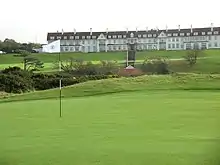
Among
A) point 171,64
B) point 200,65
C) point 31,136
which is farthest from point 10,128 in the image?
point 200,65

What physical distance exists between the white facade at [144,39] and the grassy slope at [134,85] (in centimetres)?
8266

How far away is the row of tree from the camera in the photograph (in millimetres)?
82812

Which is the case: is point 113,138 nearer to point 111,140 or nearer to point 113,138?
point 113,138

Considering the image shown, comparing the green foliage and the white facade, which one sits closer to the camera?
the green foliage

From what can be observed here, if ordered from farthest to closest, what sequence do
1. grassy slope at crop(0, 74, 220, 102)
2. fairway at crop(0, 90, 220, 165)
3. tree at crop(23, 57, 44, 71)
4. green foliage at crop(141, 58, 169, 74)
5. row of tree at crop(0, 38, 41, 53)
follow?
1. row of tree at crop(0, 38, 41, 53)
2. tree at crop(23, 57, 44, 71)
3. green foliage at crop(141, 58, 169, 74)
4. grassy slope at crop(0, 74, 220, 102)
5. fairway at crop(0, 90, 220, 165)

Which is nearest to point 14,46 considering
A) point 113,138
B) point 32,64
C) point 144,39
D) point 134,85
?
point 32,64

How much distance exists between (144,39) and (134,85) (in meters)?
87.6

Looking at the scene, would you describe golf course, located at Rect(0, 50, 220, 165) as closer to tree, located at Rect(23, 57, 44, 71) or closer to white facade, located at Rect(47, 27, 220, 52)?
tree, located at Rect(23, 57, 44, 71)

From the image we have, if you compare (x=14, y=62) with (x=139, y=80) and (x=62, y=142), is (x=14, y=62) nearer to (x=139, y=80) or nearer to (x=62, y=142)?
(x=139, y=80)

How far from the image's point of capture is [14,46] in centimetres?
8656

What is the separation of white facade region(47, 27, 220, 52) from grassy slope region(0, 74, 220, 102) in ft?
271

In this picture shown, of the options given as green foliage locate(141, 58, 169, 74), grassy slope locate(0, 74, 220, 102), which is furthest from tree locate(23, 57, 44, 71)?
grassy slope locate(0, 74, 220, 102)

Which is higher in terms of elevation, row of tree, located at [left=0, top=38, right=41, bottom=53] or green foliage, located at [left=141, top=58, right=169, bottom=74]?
row of tree, located at [left=0, top=38, right=41, bottom=53]

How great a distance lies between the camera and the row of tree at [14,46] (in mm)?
82812
